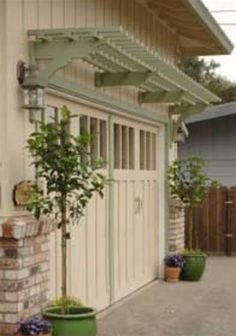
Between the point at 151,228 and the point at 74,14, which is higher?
the point at 74,14

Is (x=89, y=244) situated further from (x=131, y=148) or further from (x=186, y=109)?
(x=186, y=109)

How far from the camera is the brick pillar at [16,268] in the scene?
542cm

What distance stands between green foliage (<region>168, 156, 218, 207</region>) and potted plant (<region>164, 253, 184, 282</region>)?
83cm

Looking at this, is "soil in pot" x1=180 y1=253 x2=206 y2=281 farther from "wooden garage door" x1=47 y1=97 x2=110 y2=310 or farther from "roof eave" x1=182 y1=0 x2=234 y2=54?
"roof eave" x1=182 y1=0 x2=234 y2=54

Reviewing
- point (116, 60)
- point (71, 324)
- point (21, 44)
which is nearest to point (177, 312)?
point (71, 324)

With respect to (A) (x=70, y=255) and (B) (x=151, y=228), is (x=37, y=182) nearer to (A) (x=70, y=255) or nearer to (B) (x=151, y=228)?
(A) (x=70, y=255)

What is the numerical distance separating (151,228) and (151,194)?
0.46 metres

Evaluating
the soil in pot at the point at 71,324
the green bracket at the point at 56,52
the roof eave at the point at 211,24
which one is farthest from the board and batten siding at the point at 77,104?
the soil in pot at the point at 71,324

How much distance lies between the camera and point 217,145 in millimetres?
15539

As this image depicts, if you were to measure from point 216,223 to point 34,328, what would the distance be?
9.14 m

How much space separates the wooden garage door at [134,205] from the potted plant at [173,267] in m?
0.17

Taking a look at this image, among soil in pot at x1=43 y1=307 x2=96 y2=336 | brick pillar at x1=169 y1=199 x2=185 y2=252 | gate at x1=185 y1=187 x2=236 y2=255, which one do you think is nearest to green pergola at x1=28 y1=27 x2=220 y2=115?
brick pillar at x1=169 y1=199 x2=185 y2=252

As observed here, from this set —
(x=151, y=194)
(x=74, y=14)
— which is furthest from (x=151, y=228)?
(x=74, y=14)

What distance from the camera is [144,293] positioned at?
30.7 ft
